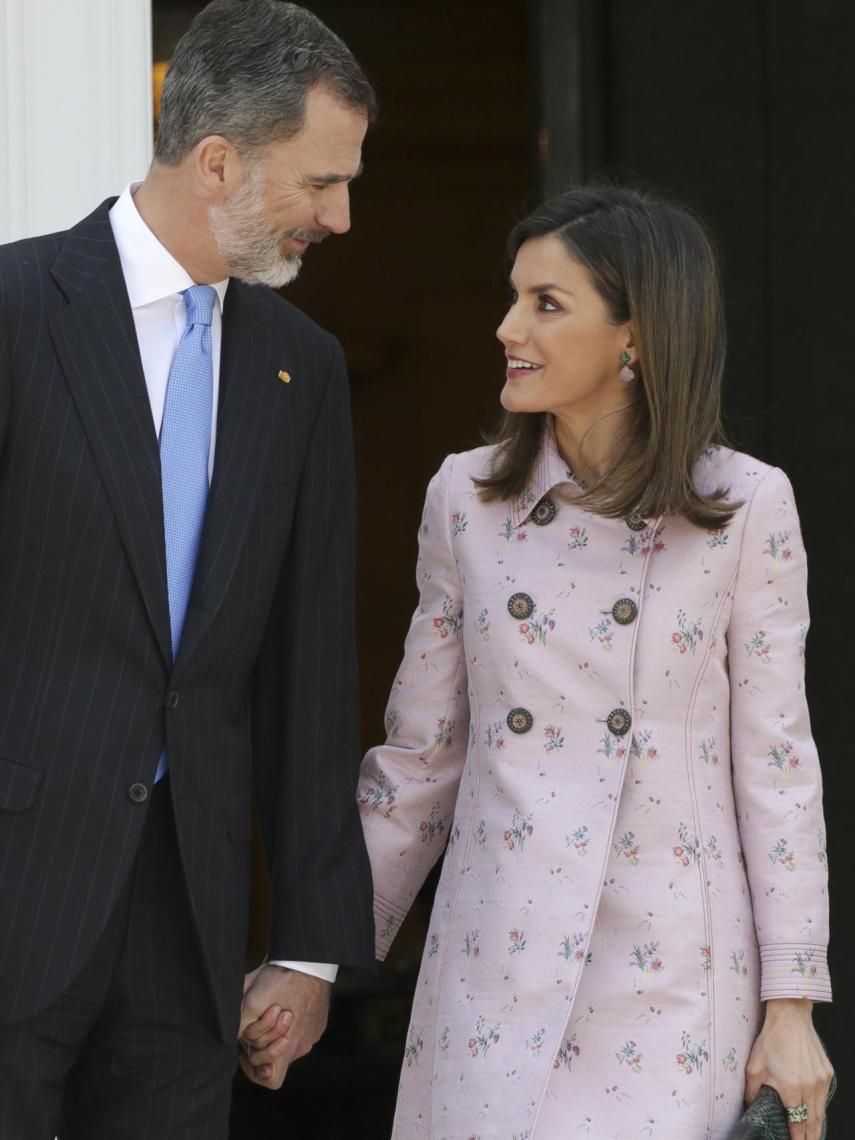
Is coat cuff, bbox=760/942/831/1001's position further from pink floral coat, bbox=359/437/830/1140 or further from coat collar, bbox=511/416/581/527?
coat collar, bbox=511/416/581/527

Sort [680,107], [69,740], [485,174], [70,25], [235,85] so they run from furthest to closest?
[485,174]
[680,107]
[70,25]
[235,85]
[69,740]

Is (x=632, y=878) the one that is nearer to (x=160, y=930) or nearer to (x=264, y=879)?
(x=160, y=930)

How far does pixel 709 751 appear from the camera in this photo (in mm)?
2473

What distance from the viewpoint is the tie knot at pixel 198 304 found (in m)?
2.35

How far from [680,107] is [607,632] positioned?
1.57 meters

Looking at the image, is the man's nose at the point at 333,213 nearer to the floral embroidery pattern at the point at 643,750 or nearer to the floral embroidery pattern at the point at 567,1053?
the floral embroidery pattern at the point at 643,750

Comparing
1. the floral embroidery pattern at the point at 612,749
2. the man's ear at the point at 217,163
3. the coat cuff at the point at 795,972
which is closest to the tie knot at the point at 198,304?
the man's ear at the point at 217,163

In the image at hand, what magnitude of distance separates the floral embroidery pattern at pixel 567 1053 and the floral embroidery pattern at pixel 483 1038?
81 millimetres

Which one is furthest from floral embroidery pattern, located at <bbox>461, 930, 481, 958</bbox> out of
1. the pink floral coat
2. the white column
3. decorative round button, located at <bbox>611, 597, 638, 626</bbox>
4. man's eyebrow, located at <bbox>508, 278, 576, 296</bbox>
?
the white column

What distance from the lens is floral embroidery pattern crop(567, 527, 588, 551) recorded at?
255 cm

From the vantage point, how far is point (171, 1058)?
2.30 metres

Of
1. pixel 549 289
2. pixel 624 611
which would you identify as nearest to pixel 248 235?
pixel 549 289

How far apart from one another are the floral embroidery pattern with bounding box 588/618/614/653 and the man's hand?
0.55 meters

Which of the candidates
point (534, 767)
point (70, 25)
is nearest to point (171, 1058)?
point (534, 767)
